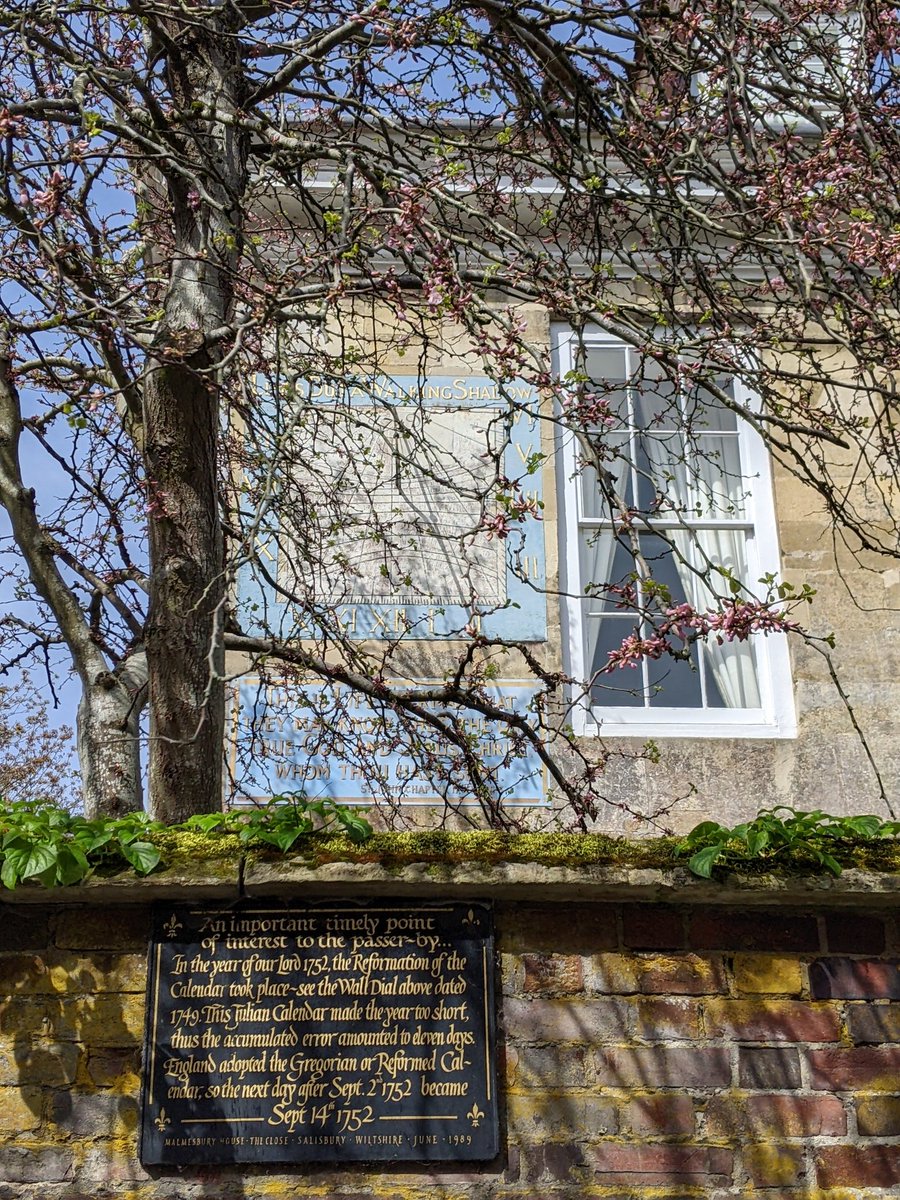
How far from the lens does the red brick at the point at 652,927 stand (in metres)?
3.66

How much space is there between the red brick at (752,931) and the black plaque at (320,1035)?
0.62 meters

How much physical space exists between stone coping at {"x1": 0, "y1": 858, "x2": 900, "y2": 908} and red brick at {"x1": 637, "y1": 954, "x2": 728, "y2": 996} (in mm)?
175

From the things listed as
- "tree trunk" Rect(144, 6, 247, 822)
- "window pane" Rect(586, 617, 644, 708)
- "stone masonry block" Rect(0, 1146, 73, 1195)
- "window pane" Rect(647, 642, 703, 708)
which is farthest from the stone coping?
"window pane" Rect(647, 642, 703, 708)

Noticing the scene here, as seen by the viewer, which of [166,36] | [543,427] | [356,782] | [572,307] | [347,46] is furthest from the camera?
[543,427]

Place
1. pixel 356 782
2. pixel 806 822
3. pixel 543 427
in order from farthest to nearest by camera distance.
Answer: pixel 543 427, pixel 356 782, pixel 806 822

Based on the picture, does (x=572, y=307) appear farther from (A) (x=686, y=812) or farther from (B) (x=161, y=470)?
(A) (x=686, y=812)

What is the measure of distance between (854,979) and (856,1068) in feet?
0.79

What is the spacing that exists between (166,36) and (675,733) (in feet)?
14.8

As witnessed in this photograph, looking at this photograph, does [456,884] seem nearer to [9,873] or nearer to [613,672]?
[9,873]

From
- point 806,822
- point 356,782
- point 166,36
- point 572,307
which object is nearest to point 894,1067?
point 806,822

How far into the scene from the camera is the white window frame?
24.2 ft

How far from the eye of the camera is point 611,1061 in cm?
355

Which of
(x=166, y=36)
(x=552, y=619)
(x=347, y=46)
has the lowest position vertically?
(x=552, y=619)

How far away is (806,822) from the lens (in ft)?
12.5
